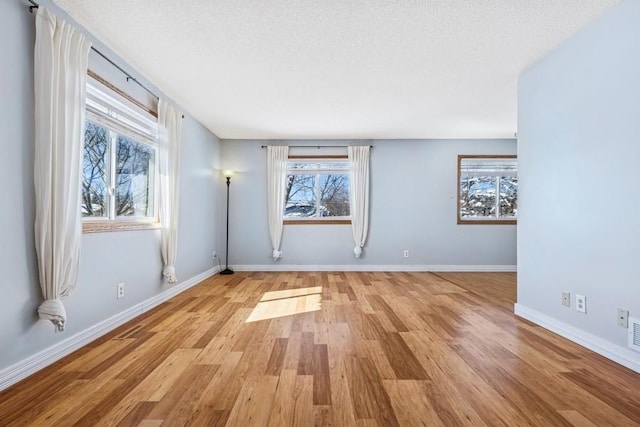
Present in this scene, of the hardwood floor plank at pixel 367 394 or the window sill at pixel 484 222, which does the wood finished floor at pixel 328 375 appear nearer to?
the hardwood floor plank at pixel 367 394

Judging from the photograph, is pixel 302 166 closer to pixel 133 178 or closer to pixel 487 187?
pixel 133 178

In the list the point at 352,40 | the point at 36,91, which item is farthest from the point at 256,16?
the point at 36,91

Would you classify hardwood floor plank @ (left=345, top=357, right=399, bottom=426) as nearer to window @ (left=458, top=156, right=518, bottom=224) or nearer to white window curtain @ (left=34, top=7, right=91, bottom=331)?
white window curtain @ (left=34, top=7, right=91, bottom=331)

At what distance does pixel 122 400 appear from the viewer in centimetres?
167

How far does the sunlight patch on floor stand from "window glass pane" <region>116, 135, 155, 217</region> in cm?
161

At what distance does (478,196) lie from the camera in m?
6.02

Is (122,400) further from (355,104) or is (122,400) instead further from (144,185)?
(355,104)

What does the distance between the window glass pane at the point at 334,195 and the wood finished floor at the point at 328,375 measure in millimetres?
2809

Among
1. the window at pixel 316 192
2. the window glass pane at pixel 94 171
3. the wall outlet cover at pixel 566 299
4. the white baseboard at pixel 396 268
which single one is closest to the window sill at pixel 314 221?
the window at pixel 316 192

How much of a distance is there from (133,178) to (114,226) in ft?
2.17

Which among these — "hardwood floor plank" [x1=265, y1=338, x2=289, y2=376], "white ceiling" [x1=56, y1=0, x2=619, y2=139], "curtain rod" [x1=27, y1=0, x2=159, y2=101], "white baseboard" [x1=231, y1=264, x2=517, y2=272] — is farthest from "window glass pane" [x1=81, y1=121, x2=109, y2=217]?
"white baseboard" [x1=231, y1=264, x2=517, y2=272]

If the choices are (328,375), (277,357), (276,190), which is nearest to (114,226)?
(277,357)

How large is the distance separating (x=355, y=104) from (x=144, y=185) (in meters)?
2.65

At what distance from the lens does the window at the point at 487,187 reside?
599 cm
